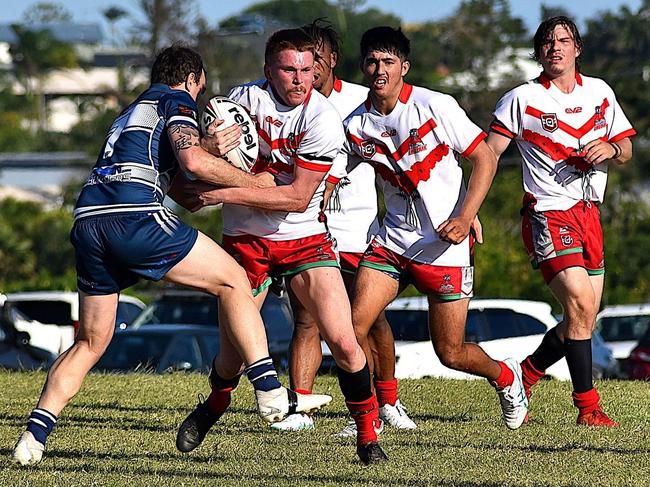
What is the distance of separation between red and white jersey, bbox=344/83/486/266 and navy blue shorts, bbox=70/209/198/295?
1476 millimetres

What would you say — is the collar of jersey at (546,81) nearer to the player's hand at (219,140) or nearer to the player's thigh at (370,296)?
the player's thigh at (370,296)

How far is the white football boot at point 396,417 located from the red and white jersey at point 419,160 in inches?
46.5

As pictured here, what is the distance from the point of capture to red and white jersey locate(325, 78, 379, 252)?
8.65 metres

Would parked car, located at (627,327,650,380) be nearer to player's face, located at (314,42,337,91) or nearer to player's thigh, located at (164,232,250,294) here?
player's face, located at (314,42,337,91)

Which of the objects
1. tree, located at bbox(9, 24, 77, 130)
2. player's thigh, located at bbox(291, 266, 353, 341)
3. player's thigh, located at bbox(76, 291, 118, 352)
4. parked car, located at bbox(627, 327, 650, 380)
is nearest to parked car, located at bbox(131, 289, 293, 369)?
parked car, located at bbox(627, 327, 650, 380)

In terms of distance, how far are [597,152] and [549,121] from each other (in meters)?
0.38

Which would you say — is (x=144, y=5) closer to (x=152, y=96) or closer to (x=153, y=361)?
(x=153, y=361)

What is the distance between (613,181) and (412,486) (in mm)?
34543

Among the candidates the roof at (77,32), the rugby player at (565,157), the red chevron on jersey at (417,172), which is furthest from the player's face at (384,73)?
→ the roof at (77,32)

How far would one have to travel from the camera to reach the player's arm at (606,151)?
812 cm

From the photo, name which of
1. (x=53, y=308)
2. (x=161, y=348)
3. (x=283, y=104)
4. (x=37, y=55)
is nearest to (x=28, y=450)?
(x=283, y=104)

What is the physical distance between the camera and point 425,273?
25.8 ft

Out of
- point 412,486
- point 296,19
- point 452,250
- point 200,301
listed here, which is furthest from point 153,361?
point 296,19

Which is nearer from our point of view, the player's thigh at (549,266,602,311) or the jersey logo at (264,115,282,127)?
the jersey logo at (264,115,282,127)
